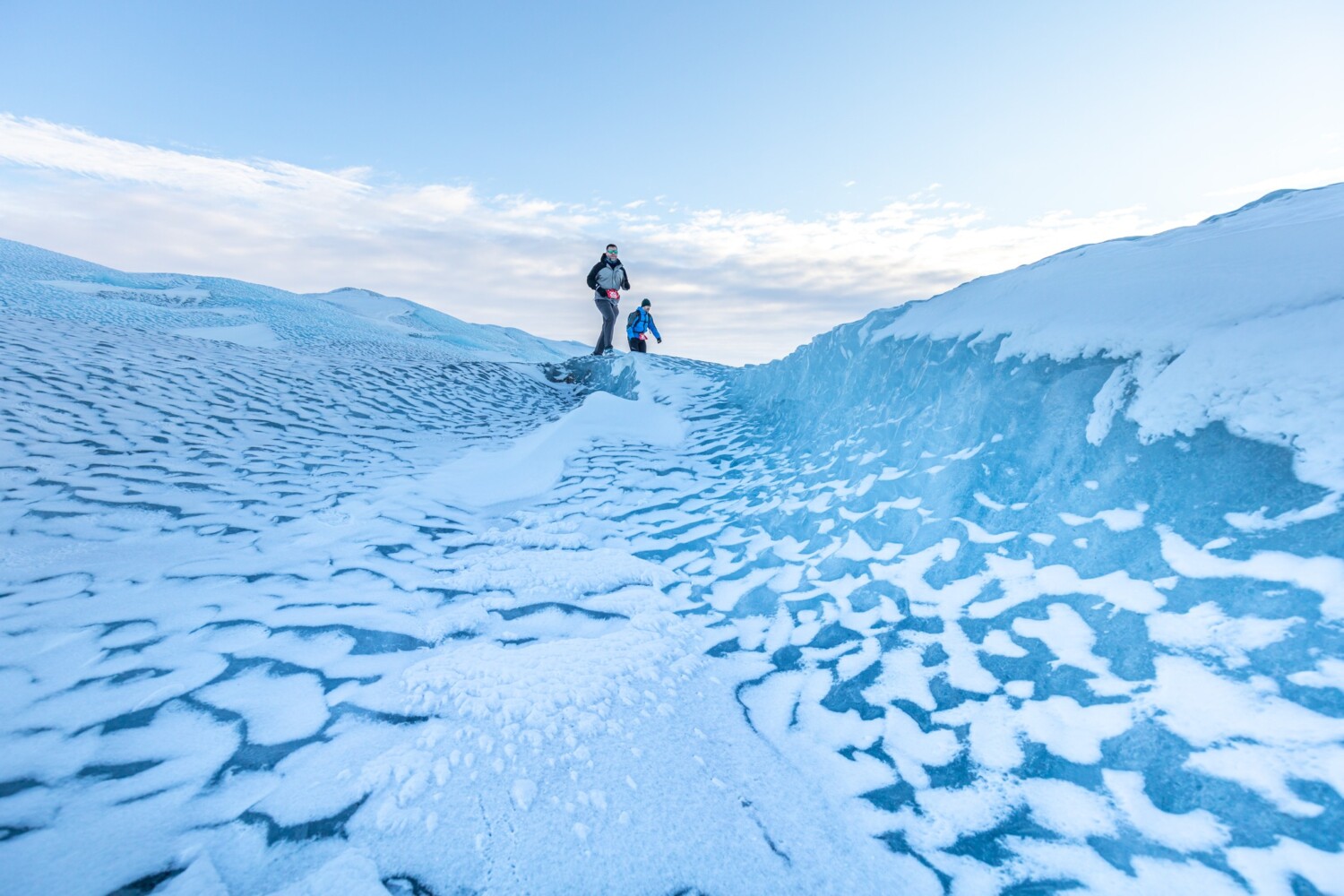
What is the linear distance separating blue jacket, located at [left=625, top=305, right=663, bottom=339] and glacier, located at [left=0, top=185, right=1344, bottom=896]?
5638 millimetres

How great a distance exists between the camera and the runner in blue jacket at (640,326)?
9.23 m

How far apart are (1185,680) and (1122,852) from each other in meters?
0.51

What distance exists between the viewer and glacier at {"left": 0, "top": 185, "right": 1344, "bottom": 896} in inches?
54.9

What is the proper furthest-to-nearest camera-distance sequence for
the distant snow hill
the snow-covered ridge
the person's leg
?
the person's leg < the distant snow hill < the snow-covered ridge

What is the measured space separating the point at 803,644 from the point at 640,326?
747 cm

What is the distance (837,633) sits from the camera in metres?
2.37

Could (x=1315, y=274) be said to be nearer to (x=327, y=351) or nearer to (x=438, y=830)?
(x=438, y=830)

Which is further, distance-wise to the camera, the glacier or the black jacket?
the black jacket

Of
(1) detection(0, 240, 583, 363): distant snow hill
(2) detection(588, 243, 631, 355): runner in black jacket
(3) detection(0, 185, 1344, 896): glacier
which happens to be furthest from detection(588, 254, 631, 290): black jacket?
(3) detection(0, 185, 1344, 896): glacier

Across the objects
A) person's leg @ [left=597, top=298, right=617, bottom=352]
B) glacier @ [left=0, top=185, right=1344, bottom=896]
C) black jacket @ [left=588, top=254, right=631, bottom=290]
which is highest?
black jacket @ [left=588, top=254, right=631, bottom=290]

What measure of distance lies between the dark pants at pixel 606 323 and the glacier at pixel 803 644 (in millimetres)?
5409

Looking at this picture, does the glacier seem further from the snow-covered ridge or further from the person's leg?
the person's leg

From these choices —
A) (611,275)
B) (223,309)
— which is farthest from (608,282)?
(223,309)

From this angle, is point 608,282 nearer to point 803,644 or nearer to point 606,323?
point 606,323
